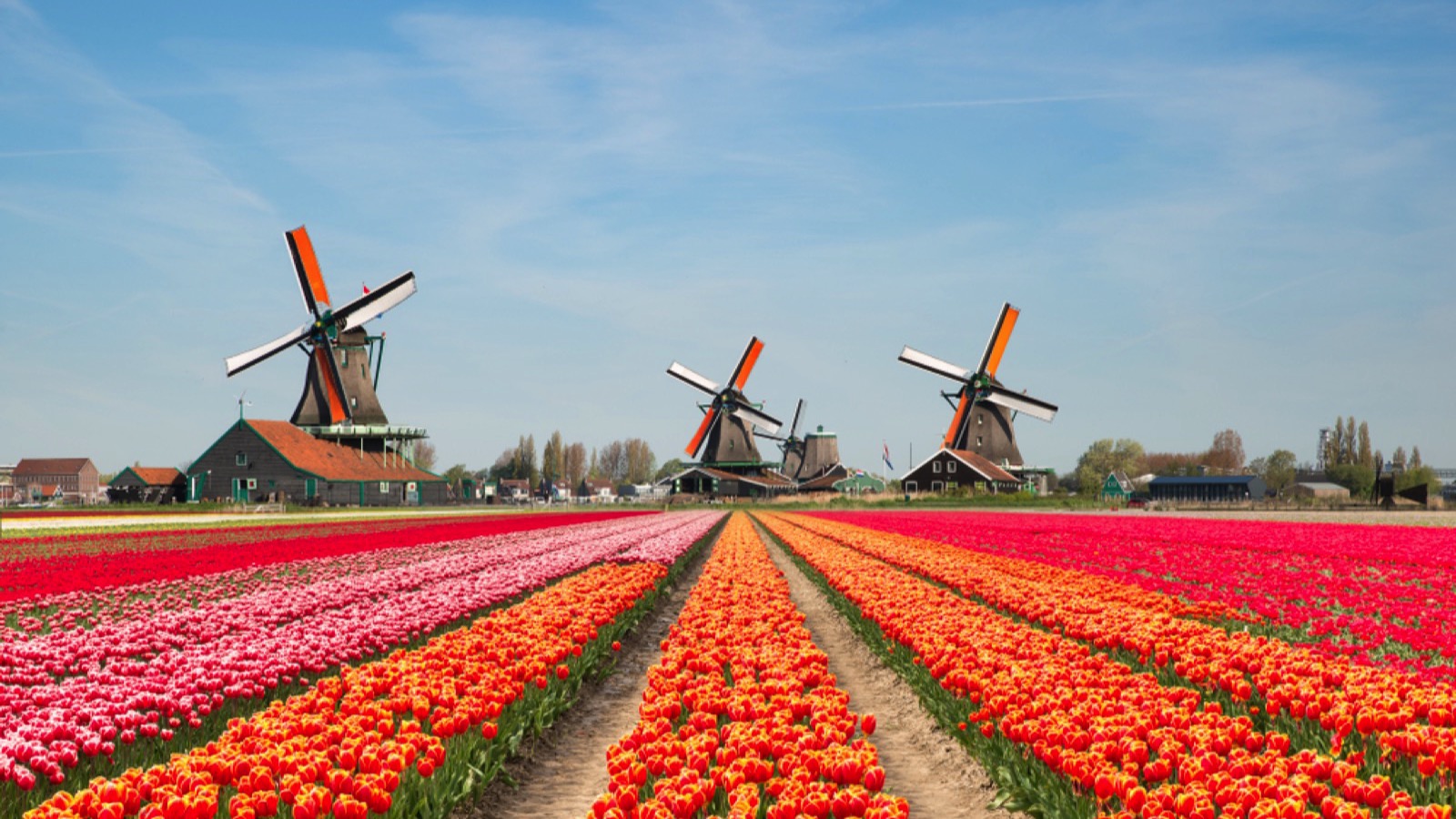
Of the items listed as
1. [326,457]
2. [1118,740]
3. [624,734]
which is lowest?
[624,734]

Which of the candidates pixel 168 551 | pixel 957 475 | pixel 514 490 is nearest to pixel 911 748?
pixel 168 551

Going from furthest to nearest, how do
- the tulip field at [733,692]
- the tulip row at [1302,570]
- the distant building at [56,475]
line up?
the distant building at [56,475] < the tulip row at [1302,570] < the tulip field at [733,692]

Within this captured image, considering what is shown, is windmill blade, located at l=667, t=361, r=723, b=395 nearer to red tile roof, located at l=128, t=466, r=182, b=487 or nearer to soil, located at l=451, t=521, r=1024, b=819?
red tile roof, located at l=128, t=466, r=182, b=487

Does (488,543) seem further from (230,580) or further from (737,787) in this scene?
(737,787)

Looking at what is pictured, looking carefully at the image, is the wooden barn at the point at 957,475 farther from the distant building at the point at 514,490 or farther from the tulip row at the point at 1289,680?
the tulip row at the point at 1289,680

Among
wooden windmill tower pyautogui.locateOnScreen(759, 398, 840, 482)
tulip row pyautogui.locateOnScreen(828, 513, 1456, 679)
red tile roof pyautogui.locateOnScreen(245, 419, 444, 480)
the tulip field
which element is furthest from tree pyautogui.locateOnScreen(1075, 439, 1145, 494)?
the tulip field

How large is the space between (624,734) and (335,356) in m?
71.6

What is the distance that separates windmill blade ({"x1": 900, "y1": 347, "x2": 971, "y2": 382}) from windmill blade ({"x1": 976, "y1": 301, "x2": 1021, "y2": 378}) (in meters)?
1.56

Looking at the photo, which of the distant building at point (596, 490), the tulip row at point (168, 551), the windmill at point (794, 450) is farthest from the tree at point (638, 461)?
the tulip row at point (168, 551)

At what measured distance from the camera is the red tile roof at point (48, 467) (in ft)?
521

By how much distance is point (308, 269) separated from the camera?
241 feet

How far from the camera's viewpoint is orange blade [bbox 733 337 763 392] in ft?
316

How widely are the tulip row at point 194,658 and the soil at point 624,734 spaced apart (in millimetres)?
2179

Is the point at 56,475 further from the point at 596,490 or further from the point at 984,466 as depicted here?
the point at 984,466
